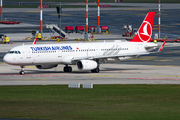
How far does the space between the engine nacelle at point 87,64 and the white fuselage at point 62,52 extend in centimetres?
138

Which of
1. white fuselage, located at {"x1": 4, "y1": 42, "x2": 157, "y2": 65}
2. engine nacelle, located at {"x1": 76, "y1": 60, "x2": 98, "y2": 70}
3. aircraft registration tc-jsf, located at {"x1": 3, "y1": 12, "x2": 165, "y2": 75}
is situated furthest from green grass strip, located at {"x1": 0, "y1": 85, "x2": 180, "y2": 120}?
engine nacelle, located at {"x1": 76, "y1": 60, "x2": 98, "y2": 70}

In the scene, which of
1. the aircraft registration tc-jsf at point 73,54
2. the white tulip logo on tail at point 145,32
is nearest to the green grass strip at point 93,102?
the aircraft registration tc-jsf at point 73,54

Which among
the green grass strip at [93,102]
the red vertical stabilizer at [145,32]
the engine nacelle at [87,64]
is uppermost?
the red vertical stabilizer at [145,32]

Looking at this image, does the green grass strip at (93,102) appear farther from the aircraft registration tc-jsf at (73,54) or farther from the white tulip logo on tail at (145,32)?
the white tulip logo on tail at (145,32)

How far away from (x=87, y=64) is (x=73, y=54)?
2952 mm

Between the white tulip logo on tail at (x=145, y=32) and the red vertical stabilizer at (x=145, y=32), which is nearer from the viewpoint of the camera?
the red vertical stabilizer at (x=145, y=32)

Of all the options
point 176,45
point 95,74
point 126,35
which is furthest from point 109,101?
point 126,35

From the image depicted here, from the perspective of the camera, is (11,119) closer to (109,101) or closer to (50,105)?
(50,105)

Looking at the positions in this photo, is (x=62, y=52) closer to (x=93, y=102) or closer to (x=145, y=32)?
(x=145, y=32)

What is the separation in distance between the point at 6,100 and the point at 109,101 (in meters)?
8.69

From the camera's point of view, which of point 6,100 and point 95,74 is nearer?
point 6,100

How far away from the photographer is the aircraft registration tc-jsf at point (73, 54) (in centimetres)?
5756

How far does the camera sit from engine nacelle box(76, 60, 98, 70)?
192 feet

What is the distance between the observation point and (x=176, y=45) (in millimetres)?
103125
